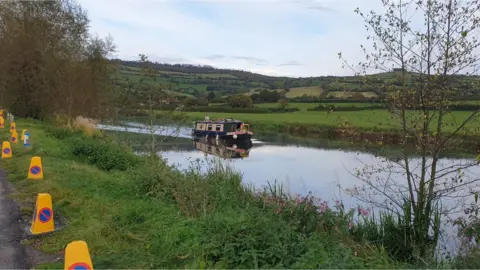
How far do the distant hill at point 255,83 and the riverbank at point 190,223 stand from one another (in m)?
2.11

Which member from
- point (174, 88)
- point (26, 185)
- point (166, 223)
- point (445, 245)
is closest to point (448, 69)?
point (445, 245)

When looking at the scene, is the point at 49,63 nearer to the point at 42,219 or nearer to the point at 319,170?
the point at 319,170

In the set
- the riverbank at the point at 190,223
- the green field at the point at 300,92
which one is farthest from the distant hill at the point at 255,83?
the riverbank at the point at 190,223

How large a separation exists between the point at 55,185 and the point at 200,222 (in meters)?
4.22

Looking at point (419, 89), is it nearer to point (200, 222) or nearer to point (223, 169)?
point (200, 222)

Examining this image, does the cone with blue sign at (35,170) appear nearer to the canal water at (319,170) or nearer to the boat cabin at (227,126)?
the canal water at (319,170)

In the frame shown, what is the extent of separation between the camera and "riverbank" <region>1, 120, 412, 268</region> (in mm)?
4527

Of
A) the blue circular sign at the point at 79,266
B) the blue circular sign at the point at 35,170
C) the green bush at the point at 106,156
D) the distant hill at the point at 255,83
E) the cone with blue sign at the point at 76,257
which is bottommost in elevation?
the green bush at the point at 106,156

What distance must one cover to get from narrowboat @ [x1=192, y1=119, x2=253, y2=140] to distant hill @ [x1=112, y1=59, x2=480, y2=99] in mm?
3936

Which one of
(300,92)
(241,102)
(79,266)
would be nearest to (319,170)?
(79,266)

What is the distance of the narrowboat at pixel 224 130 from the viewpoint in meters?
34.4

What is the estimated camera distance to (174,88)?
1077 cm

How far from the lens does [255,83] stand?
82500 mm

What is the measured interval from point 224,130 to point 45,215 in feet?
99.7
